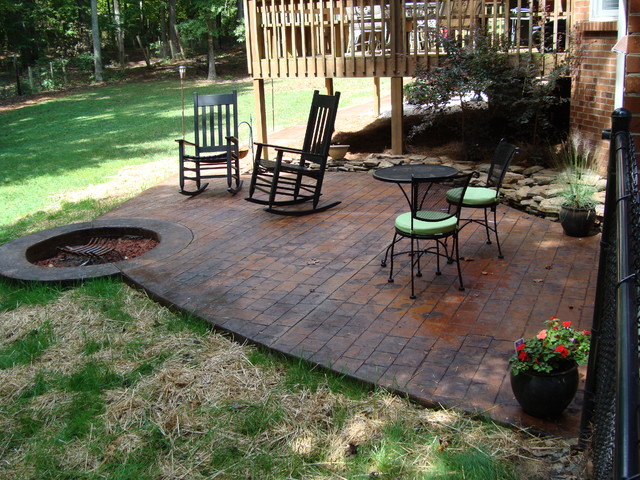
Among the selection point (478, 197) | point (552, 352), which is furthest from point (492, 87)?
point (552, 352)

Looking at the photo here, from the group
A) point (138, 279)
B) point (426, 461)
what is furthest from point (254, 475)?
point (138, 279)

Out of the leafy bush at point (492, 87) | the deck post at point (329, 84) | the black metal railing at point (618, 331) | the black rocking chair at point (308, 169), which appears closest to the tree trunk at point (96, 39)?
the deck post at point (329, 84)

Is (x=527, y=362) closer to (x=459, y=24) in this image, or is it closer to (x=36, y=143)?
(x=459, y=24)

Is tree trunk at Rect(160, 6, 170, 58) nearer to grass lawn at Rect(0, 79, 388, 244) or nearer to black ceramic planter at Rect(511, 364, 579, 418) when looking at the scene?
grass lawn at Rect(0, 79, 388, 244)

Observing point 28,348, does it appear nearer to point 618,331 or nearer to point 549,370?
point 549,370

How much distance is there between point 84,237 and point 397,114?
14.8 ft

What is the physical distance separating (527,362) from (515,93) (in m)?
5.46

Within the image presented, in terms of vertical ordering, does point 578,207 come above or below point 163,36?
below

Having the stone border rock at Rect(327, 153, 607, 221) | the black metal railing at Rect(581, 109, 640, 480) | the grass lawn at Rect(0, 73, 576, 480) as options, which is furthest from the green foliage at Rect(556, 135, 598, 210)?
the black metal railing at Rect(581, 109, 640, 480)

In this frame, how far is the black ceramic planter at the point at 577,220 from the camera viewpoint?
561cm

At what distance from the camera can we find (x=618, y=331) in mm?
1423

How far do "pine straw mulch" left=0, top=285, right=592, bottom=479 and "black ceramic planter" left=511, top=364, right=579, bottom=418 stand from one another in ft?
0.47

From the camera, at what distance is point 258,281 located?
5.04m

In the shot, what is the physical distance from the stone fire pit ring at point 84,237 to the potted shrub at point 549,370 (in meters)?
3.48
